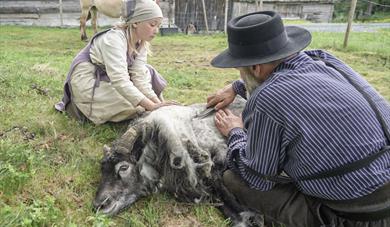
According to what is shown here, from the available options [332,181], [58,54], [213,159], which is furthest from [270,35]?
[58,54]

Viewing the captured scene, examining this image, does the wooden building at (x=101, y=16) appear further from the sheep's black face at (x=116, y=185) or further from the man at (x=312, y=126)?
the man at (x=312, y=126)

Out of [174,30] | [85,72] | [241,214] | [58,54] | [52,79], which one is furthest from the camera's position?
[174,30]

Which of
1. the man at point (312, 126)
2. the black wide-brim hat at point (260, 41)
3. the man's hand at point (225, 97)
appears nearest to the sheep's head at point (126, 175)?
the man's hand at point (225, 97)

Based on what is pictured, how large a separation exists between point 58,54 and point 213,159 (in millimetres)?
7029

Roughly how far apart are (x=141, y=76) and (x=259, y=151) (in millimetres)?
1966

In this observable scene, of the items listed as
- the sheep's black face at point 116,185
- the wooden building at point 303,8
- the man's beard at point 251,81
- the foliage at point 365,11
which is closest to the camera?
the man's beard at point 251,81

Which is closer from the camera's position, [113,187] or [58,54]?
[113,187]

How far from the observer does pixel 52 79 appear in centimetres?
605

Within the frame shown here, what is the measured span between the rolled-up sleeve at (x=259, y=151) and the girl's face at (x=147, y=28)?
144cm

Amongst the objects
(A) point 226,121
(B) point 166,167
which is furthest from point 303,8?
(B) point 166,167

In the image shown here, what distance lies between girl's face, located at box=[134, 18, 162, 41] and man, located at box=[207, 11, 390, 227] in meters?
1.25

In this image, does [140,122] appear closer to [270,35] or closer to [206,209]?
[206,209]

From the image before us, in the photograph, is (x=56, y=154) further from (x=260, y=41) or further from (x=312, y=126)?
(x=312, y=126)

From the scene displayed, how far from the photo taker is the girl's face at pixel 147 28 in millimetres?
3678
